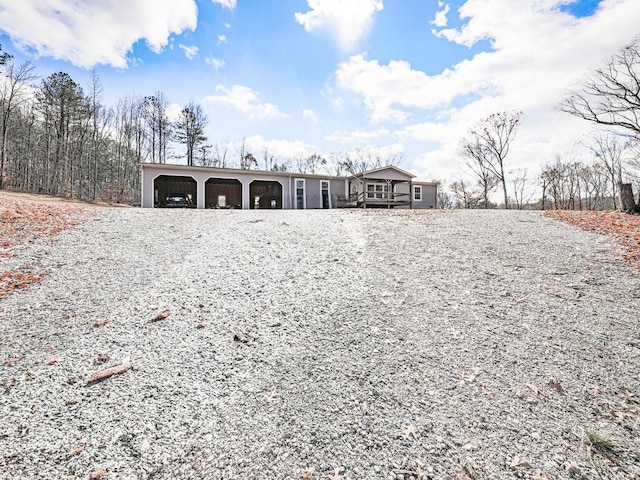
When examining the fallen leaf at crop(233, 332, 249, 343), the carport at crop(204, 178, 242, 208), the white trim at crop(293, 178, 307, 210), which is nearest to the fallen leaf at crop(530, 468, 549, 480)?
the fallen leaf at crop(233, 332, 249, 343)

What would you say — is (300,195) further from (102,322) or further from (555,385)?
(555,385)

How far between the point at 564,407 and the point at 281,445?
99.1 inches

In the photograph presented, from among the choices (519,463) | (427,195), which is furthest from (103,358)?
(427,195)

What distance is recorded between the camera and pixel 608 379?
2883mm

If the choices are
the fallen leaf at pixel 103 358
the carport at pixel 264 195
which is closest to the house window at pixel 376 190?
the carport at pixel 264 195

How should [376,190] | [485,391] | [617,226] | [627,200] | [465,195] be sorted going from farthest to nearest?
1. [465,195]
2. [376,190]
3. [627,200]
4. [617,226]
5. [485,391]

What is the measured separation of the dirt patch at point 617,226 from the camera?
6289 millimetres

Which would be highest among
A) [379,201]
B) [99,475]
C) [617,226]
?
[379,201]

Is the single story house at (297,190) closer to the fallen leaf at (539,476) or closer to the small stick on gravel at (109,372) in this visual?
the small stick on gravel at (109,372)

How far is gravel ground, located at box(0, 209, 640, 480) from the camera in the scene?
81.9 inches

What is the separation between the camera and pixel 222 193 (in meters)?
20.5

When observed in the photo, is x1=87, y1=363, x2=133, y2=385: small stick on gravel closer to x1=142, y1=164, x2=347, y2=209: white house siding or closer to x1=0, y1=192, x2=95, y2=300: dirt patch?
x1=0, y1=192, x2=95, y2=300: dirt patch

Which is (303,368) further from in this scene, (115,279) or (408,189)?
(408,189)

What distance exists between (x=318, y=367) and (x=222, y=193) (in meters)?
19.5
